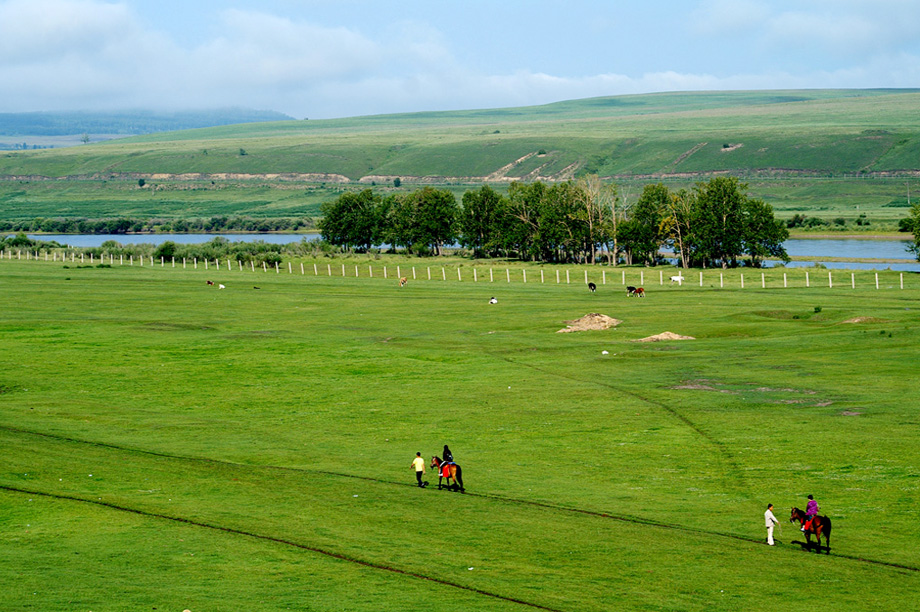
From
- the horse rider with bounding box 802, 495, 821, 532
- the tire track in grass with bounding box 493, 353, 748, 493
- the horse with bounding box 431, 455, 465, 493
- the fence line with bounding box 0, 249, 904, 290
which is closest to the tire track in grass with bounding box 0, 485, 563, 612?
the horse with bounding box 431, 455, 465, 493

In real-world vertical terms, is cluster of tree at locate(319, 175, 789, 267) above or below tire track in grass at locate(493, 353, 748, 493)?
above

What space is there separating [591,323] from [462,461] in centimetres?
3924

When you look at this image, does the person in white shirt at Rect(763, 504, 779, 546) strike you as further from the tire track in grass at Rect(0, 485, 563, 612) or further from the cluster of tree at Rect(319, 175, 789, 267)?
the cluster of tree at Rect(319, 175, 789, 267)

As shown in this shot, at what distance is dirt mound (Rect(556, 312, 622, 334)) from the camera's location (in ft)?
254

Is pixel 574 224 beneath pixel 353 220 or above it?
beneath

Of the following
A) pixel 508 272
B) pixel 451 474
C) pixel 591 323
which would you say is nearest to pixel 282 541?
pixel 451 474

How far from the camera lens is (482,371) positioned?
201ft

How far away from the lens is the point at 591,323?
78000mm

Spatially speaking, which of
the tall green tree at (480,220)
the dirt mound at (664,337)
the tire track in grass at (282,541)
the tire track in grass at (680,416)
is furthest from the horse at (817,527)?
the tall green tree at (480,220)

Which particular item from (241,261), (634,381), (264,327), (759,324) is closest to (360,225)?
(241,261)

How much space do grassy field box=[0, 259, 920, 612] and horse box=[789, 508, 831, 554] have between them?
550 mm

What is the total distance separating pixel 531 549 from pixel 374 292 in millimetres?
86948

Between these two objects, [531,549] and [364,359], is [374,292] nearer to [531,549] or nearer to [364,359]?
[364,359]

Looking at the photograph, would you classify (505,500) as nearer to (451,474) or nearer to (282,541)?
(451,474)
